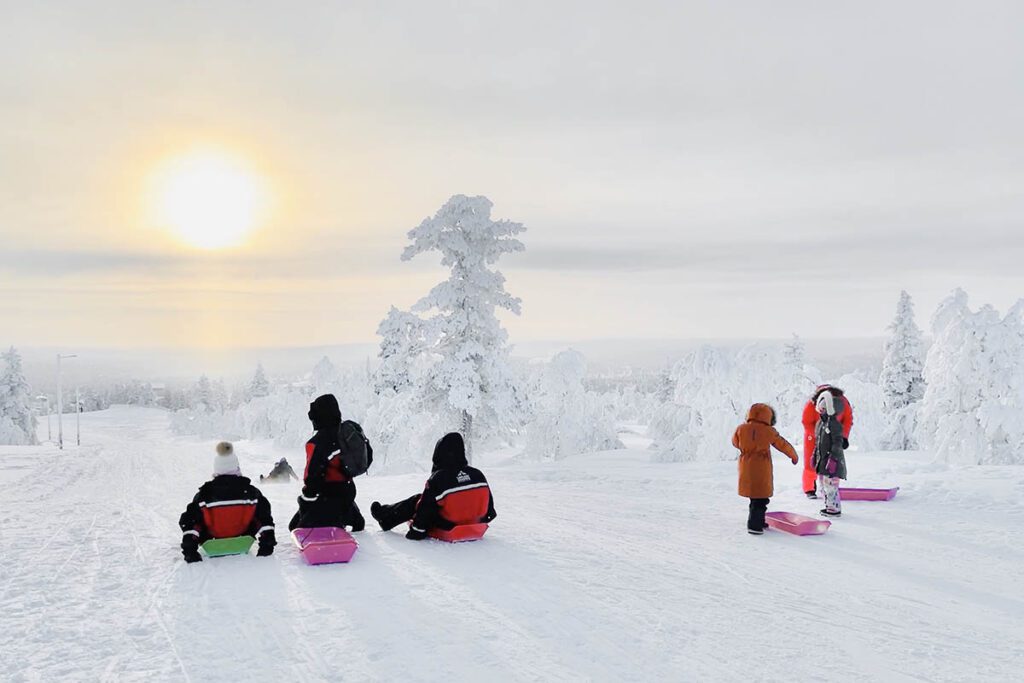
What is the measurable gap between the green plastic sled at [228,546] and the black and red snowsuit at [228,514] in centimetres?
11

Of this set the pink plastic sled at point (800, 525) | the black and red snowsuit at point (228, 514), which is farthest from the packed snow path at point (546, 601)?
the black and red snowsuit at point (228, 514)

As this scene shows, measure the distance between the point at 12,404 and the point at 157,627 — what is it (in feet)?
Result: 248

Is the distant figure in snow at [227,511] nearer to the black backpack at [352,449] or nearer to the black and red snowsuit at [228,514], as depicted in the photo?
the black and red snowsuit at [228,514]

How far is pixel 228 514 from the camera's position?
7.52 m

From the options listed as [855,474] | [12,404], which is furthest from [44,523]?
[12,404]

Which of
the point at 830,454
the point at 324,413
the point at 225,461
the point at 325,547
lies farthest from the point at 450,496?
the point at 830,454

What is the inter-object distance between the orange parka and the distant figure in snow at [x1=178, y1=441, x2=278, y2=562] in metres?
5.99

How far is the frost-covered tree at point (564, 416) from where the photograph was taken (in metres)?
44.8

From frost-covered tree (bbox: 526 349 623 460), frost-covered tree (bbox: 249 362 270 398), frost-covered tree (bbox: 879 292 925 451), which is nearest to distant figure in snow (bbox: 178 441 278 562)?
frost-covered tree (bbox: 526 349 623 460)

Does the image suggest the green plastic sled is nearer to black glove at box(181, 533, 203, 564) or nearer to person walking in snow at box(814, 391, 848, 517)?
black glove at box(181, 533, 203, 564)

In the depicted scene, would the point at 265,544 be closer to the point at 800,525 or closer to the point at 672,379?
the point at 800,525

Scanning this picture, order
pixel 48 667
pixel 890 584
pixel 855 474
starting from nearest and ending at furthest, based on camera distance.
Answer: pixel 48 667
pixel 890 584
pixel 855 474

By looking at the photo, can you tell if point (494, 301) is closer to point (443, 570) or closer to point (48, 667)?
point (443, 570)

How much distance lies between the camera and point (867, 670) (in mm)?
4805
